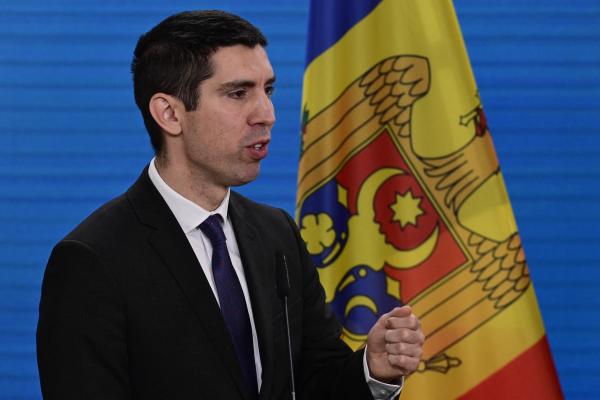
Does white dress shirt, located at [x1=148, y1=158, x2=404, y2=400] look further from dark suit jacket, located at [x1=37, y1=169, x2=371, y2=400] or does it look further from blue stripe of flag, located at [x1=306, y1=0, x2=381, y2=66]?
blue stripe of flag, located at [x1=306, y1=0, x2=381, y2=66]

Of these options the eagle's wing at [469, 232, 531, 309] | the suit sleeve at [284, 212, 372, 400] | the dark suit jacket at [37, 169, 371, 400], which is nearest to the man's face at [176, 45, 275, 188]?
the dark suit jacket at [37, 169, 371, 400]

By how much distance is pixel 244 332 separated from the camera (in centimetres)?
149

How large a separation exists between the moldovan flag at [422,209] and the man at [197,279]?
0.87 m

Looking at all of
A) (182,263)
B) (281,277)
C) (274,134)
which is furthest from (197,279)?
(274,134)

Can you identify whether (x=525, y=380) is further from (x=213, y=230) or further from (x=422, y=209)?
(x=213, y=230)

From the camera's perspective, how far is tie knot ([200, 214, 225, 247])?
154 cm

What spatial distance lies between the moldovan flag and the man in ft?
2.84

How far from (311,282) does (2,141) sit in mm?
1922

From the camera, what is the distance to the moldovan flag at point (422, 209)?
249 centimetres

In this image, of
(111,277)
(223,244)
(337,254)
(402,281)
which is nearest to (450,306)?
(402,281)

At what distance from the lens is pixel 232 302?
59.0 inches

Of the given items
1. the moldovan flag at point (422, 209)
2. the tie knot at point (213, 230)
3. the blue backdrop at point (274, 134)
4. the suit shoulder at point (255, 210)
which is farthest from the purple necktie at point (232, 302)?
the blue backdrop at point (274, 134)

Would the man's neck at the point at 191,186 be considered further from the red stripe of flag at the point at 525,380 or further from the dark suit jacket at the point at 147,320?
the red stripe of flag at the point at 525,380

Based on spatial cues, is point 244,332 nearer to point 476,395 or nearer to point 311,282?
point 311,282
